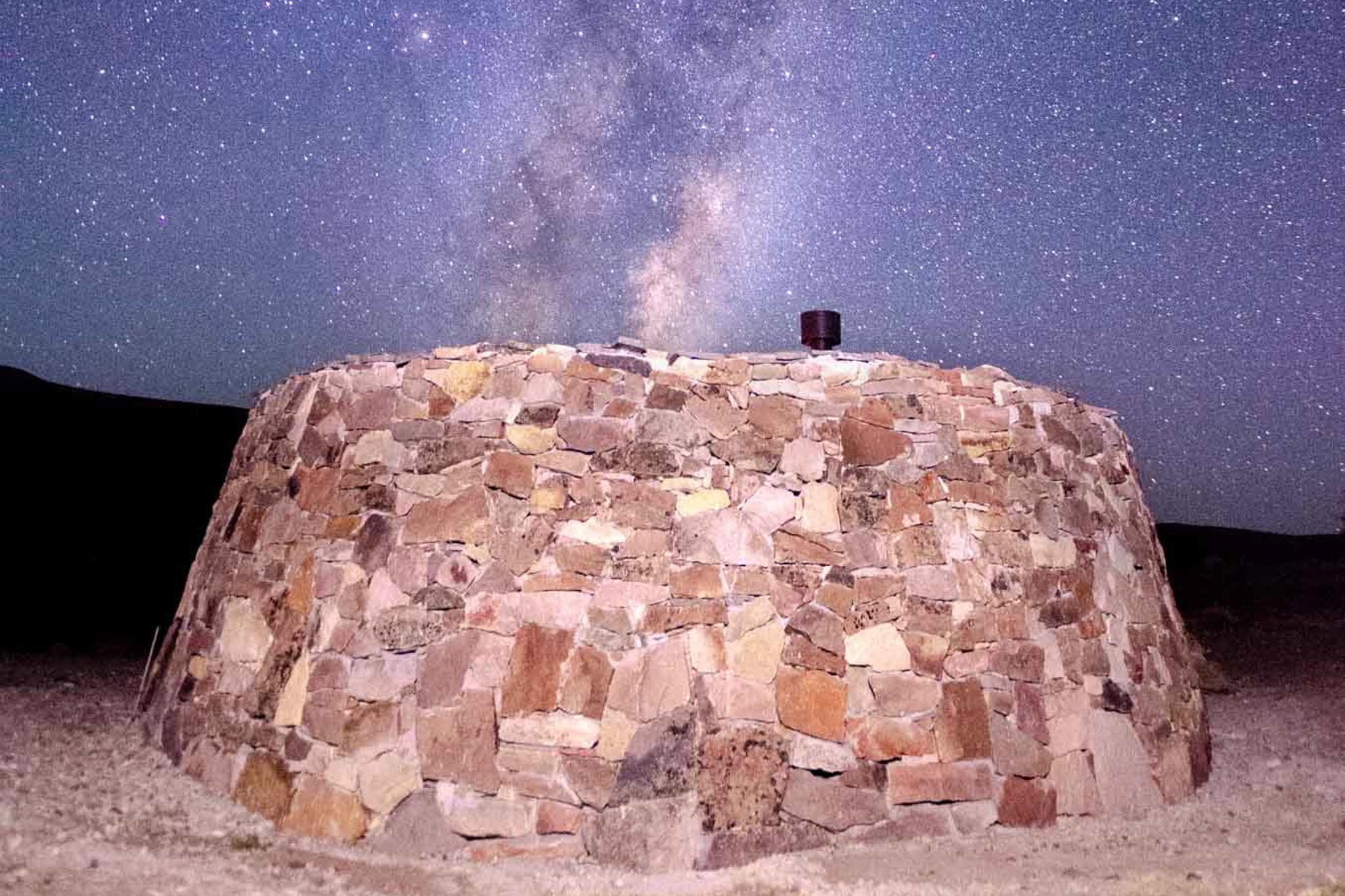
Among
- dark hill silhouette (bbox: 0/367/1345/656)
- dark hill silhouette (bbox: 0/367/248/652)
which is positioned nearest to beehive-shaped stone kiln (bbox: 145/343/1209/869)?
dark hill silhouette (bbox: 0/367/1345/656)

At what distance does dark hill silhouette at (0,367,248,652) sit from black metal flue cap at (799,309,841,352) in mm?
11339

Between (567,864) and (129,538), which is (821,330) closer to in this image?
(567,864)

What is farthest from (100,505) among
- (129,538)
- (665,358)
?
(665,358)

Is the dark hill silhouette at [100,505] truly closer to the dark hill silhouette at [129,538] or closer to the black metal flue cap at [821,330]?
the dark hill silhouette at [129,538]

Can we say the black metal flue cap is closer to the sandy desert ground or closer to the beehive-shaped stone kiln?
the beehive-shaped stone kiln

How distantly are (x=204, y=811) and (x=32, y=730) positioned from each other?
9.50 ft

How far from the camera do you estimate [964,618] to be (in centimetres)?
631

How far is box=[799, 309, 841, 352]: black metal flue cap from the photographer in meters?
7.69

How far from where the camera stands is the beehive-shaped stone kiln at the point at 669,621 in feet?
18.6

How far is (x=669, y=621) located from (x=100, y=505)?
2563cm

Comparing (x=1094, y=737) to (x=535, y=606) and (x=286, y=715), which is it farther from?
(x=286, y=715)

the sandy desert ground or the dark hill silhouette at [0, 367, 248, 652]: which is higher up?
the dark hill silhouette at [0, 367, 248, 652]

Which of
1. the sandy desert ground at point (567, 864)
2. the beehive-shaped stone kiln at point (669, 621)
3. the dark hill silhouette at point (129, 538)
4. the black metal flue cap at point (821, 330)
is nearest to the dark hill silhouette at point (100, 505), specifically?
the dark hill silhouette at point (129, 538)

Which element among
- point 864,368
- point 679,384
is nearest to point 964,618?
point 864,368
